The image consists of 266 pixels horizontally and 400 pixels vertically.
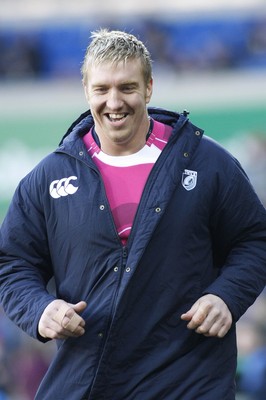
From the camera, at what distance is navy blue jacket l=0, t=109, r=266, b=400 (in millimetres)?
3637

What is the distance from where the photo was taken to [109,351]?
3619 millimetres

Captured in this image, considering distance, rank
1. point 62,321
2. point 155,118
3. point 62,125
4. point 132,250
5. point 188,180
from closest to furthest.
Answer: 1. point 62,321
2. point 132,250
3. point 188,180
4. point 155,118
5. point 62,125

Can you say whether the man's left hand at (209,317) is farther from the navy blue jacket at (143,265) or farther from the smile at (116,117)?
the smile at (116,117)

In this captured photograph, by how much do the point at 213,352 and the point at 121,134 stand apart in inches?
32.1

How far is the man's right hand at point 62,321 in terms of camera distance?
349 centimetres

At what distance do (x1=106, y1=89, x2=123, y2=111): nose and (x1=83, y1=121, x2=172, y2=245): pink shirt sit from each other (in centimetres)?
23

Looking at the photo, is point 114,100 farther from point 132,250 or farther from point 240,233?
point 240,233

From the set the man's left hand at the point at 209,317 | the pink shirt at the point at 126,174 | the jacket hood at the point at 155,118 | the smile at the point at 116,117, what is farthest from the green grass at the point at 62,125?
the man's left hand at the point at 209,317

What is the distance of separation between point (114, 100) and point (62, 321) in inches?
30.2

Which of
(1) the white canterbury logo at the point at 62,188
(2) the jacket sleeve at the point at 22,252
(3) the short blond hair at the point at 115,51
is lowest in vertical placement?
(2) the jacket sleeve at the point at 22,252

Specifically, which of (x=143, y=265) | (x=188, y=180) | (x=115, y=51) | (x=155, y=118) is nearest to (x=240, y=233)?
(x=188, y=180)

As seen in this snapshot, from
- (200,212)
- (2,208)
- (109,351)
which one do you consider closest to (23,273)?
(109,351)

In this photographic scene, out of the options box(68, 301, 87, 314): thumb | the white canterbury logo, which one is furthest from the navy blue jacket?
box(68, 301, 87, 314): thumb

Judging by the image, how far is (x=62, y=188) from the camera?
12.4 feet
